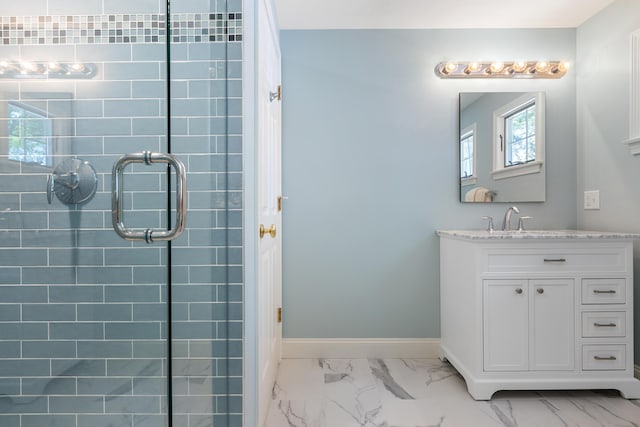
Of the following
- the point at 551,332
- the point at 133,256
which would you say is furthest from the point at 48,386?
the point at 551,332

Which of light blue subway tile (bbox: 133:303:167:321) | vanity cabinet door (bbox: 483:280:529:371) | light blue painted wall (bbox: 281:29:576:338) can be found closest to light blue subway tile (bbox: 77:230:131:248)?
light blue subway tile (bbox: 133:303:167:321)

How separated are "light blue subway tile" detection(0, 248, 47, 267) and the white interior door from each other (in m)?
0.76

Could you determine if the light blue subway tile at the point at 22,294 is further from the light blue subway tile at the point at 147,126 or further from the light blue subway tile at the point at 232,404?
the light blue subway tile at the point at 232,404

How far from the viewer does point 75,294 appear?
3.90 feet

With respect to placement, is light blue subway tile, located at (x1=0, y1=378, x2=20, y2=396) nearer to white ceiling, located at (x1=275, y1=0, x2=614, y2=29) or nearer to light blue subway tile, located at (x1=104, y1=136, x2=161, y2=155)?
light blue subway tile, located at (x1=104, y1=136, x2=161, y2=155)

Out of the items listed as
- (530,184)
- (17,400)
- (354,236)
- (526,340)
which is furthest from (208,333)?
(530,184)

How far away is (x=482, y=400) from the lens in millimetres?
2012

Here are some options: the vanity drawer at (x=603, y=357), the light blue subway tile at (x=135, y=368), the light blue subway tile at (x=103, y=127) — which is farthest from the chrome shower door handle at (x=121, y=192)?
the vanity drawer at (x=603, y=357)

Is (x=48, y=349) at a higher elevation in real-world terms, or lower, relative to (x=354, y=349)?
higher

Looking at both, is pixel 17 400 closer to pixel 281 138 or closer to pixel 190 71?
pixel 190 71

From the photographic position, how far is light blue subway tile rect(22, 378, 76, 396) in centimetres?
110

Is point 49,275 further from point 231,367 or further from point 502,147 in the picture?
point 502,147

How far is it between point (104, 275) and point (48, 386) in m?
0.35

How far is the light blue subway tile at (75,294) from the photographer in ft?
3.79
